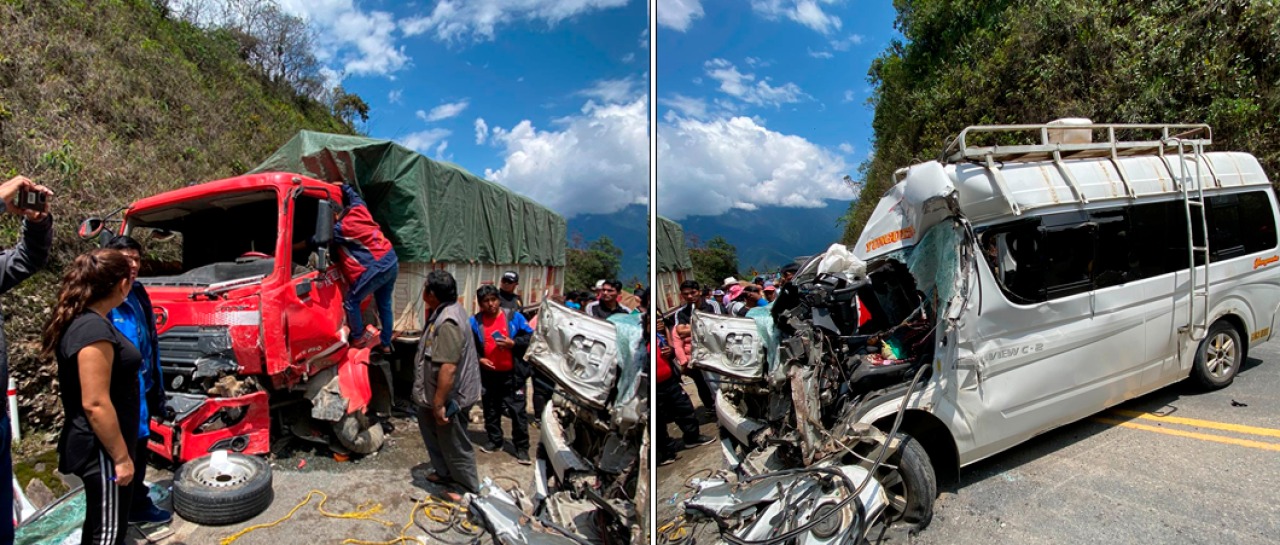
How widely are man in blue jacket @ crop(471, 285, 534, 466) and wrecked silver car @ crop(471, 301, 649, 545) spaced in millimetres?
310

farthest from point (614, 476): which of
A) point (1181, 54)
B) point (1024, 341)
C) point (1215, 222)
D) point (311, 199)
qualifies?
point (1181, 54)

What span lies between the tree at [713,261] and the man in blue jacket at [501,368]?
71cm

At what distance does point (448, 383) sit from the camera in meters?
1.92

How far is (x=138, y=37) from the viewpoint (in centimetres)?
524

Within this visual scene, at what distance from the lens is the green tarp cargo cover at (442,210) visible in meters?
1.64

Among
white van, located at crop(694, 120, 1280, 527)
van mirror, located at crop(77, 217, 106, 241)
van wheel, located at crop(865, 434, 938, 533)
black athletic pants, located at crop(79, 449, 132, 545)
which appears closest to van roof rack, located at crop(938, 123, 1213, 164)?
white van, located at crop(694, 120, 1280, 527)

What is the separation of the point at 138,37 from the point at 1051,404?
7.95 metres

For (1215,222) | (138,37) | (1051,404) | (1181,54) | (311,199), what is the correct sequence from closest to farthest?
1. (311,199)
2. (1051,404)
3. (1215,222)
4. (138,37)
5. (1181,54)

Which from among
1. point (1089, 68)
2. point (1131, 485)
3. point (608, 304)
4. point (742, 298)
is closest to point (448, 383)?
point (608, 304)

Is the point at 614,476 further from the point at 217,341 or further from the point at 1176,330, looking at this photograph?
the point at 1176,330

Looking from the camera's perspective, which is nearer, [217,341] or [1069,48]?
[217,341]

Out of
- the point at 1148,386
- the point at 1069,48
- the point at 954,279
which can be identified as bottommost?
the point at 1148,386

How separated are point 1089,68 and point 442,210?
263 inches

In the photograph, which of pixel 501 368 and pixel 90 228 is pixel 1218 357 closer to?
pixel 501 368
